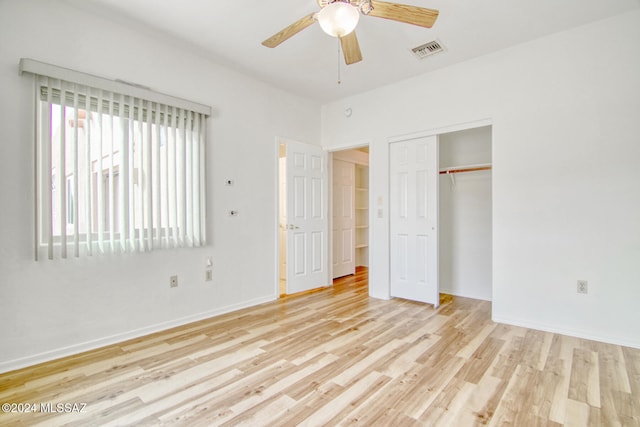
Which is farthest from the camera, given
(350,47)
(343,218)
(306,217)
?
(343,218)

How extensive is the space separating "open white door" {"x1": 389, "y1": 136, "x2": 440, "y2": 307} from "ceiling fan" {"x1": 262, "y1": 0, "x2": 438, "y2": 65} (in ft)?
5.97

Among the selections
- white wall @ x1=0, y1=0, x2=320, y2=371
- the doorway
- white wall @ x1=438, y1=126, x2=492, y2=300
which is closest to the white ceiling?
white wall @ x1=0, y1=0, x2=320, y2=371

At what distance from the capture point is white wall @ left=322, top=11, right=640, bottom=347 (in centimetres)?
265

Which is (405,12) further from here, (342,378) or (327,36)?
(342,378)

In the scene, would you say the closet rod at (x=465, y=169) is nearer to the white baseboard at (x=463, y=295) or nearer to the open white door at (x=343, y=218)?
the white baseboard at (x=463, y=295)

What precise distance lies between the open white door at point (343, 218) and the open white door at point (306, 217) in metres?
0.69

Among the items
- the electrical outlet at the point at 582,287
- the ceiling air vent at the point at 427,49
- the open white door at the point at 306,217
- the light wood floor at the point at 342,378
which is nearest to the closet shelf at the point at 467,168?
the ceiling air vent at the point at 427,49

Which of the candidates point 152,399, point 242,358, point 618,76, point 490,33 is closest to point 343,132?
point 490,33

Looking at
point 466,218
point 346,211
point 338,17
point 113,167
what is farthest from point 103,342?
point 466,218

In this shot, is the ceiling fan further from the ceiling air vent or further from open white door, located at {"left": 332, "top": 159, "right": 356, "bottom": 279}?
open white door, located at {"left": 332, "top": 159, "right": 356, "bottom": 279}

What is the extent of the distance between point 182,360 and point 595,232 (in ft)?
11.9

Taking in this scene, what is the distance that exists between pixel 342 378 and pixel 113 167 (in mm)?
2515

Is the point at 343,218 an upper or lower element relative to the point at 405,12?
lower

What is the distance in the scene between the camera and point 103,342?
105 inches
